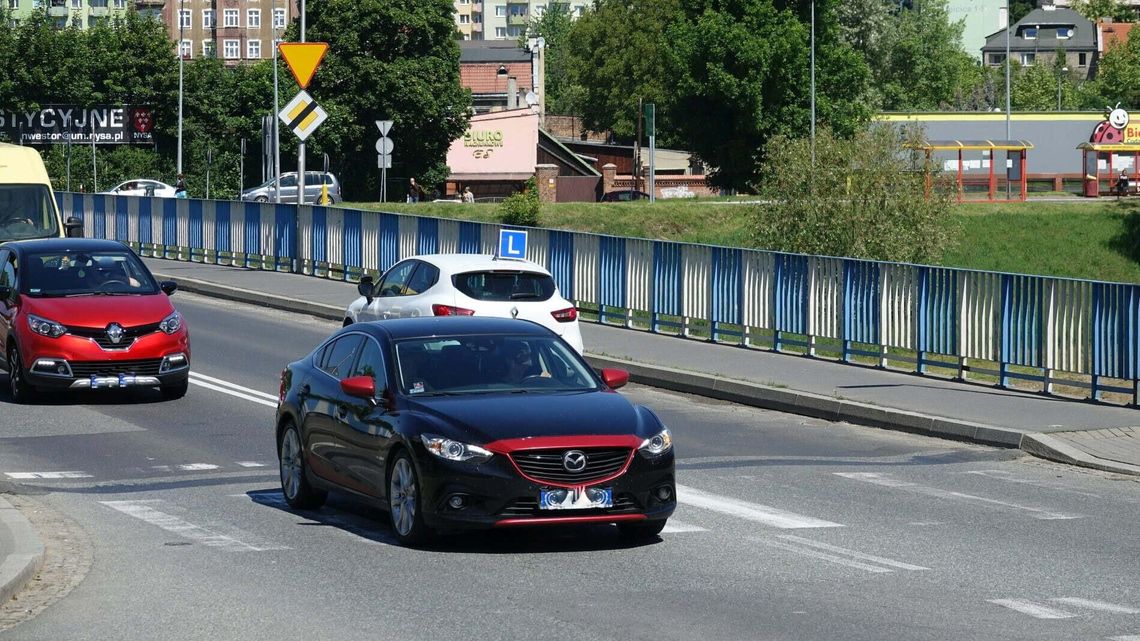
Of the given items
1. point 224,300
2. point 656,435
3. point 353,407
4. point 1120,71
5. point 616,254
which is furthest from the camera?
point 1120,71

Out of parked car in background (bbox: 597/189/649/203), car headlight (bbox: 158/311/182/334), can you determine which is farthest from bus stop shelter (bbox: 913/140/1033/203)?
car headlight (bbox: 158/311/182/334)

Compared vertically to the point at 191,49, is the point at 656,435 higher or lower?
lower

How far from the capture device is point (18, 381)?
19047mm

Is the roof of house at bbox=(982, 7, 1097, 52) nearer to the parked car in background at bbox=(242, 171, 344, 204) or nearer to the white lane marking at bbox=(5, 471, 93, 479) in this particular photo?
the parked car in background at bbox=(242, 171, 344, 204)

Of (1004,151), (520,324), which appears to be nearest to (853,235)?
(520,324)

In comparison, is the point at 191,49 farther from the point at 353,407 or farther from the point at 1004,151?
the point at 353,407

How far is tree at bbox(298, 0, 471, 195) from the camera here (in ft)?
246

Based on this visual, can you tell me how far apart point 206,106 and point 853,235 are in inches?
1894

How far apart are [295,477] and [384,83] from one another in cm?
6364

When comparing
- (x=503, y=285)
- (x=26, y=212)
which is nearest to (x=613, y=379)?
(x=503, y=285)

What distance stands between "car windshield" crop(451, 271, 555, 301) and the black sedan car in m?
8.56

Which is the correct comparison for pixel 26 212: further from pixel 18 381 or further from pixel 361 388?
pixel 361 388

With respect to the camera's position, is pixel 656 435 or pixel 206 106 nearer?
pixel 656 435

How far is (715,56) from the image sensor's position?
73500 mm
